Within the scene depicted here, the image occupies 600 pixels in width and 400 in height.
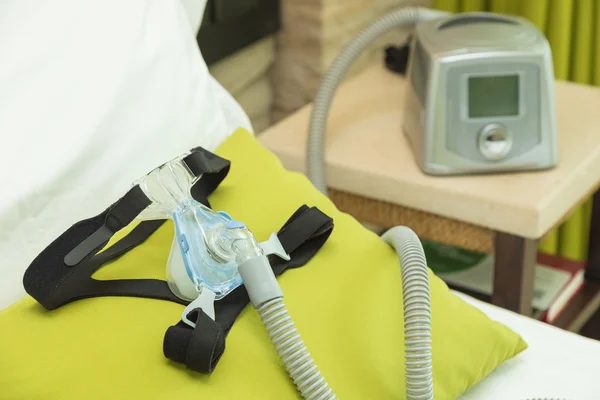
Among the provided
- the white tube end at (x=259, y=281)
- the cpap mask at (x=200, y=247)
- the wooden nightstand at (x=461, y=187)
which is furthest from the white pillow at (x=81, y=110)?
the wooden nightstand at (x=461, y=187)

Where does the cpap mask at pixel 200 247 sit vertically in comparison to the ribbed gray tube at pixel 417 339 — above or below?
above

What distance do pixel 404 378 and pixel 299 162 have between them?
61cm

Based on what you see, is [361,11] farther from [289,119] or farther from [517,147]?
[517,147]

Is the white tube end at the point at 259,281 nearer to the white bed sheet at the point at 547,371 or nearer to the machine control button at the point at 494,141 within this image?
the white bed sheet at the point at 547,371

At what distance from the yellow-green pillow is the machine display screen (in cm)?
41

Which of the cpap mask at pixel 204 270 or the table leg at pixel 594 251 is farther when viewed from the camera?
the table leg at pixel 594 251

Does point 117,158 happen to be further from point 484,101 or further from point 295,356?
point 484,101

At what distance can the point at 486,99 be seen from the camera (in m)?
1.14

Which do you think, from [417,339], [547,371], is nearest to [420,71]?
[547,371]

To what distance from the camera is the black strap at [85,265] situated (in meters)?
0.65

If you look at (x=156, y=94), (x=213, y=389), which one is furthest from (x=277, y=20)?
(x=213, y=389)

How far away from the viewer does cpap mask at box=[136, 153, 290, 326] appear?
0.67 m

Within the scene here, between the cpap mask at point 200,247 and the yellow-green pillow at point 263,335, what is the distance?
0.02m

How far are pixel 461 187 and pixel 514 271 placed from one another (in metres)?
0.14
